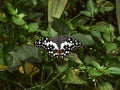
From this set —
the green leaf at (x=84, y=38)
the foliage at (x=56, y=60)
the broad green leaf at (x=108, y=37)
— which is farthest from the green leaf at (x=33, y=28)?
the broad green leaf at (x=108, y=37)

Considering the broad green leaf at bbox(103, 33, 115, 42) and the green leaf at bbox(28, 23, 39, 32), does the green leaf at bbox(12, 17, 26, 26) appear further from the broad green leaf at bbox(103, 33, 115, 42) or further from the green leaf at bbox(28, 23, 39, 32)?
the broad green leaf at bbox(103, 33, 115, 42)

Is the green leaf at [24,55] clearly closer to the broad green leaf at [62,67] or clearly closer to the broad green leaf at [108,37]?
the broad green leaf at [62,67]

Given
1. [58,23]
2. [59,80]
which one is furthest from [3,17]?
[59,80]

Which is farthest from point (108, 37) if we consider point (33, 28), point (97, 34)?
point (33, 28)

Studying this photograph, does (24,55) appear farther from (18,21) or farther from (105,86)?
(105,86)

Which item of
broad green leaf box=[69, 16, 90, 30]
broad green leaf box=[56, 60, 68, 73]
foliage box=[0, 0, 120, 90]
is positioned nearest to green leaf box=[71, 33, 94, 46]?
foliage box=[0, 0, 120, 90]

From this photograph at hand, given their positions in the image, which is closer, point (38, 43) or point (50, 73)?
point (38, 43)

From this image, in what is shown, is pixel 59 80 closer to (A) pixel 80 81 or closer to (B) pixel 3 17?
(A) pixel 80 81
